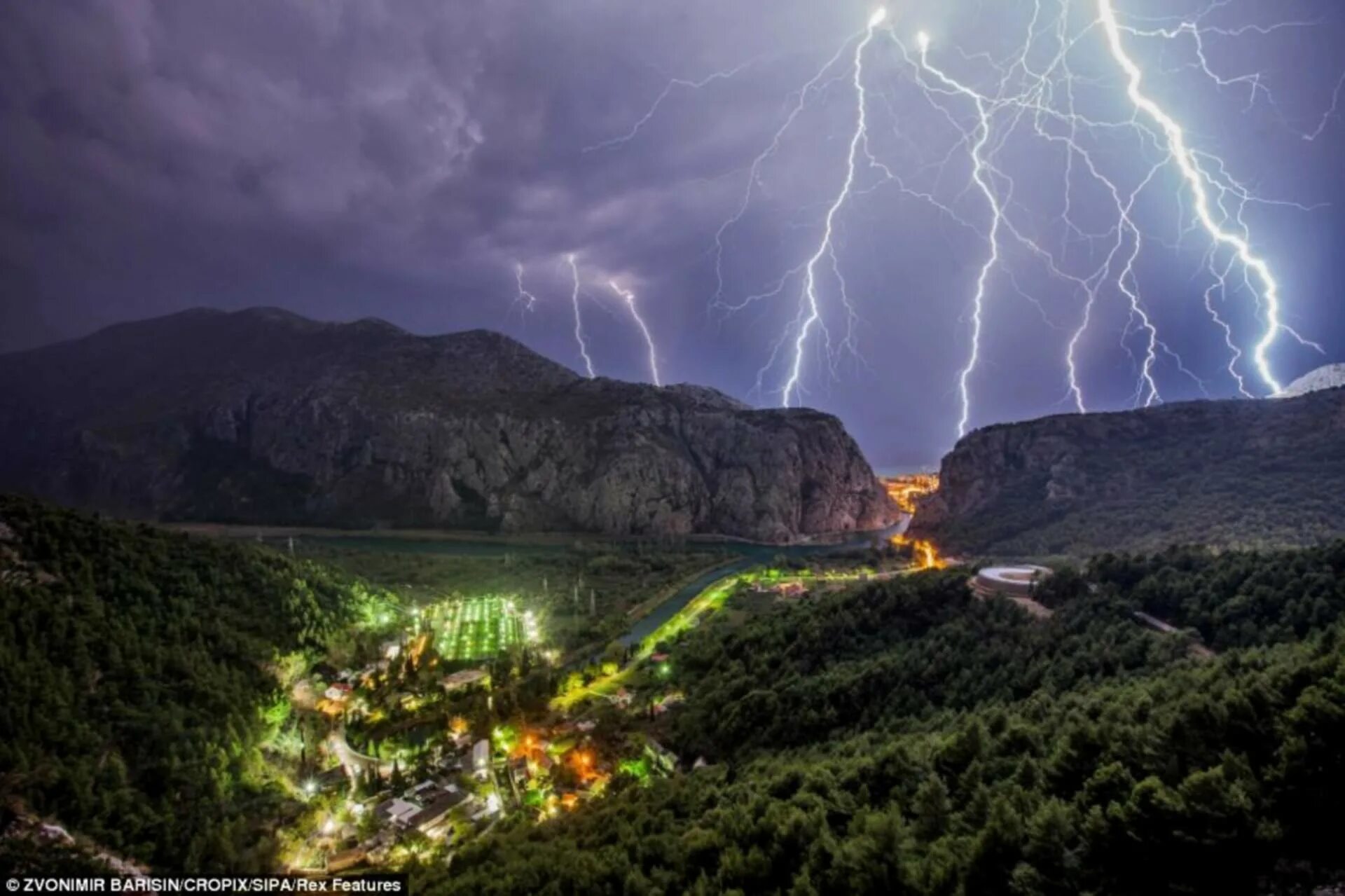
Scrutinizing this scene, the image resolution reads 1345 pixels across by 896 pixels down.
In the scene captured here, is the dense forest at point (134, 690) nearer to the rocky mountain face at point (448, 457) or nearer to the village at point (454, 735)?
the village at point (454, 735)

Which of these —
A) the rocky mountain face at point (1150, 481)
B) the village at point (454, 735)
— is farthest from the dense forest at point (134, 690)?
the rocky mountain face at point (1150, 481)

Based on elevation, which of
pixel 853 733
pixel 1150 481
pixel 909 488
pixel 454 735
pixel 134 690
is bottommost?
pixel 454 735

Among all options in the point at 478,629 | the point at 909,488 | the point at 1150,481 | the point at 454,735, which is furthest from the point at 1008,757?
the point at 909,488

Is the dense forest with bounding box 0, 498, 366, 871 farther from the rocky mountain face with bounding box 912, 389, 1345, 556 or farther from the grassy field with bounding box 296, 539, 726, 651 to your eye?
the rocky mountain face with bounding box 912, 389, 1345, 556

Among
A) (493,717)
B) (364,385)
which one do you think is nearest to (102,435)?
(364,385)

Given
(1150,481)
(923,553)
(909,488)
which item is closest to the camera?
(1150,481)

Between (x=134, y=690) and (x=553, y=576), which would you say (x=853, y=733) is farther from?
(x=553, y=576)

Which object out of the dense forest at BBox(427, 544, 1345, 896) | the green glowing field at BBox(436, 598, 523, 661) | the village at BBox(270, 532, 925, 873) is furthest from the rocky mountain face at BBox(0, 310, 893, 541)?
the dense forest at BBox(427, 544, 1345, 896)
